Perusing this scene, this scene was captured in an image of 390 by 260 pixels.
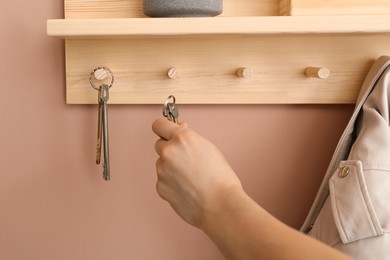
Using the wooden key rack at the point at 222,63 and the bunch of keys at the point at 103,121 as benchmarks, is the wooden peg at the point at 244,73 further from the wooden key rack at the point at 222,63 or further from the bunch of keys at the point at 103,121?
the bunch of keys at the point at 103,121

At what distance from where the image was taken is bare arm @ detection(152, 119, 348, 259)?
46cm

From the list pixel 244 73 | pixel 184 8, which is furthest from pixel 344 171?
pixel 184 8

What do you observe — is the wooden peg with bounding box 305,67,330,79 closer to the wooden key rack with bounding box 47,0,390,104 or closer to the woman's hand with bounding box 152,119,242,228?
the wooden key rack with bounding box 47,0,390,104

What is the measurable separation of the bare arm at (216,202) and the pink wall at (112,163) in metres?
0.19

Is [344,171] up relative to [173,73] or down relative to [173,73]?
down

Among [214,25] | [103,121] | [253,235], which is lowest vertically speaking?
[253,235]

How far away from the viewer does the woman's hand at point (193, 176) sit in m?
0.54

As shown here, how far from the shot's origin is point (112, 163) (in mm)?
766

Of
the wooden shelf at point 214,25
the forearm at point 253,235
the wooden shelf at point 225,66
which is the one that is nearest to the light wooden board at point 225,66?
the wooden shelf at point 225,66

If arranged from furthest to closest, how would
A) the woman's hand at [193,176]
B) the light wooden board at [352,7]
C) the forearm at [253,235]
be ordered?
1. the light wooden board at [352,7]
2. the woman's hand at [193,176]
3. the forearm at [253,235]

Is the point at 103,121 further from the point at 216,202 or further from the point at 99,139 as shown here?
the point at 216,202

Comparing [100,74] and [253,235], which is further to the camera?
[100,74]

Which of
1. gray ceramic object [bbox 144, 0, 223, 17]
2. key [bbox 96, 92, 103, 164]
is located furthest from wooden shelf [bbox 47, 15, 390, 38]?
key [bbox 96, 92, 103, 164]

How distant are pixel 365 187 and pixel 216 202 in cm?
20
